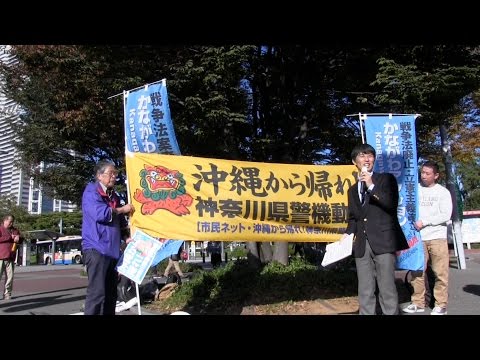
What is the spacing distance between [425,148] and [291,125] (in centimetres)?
742

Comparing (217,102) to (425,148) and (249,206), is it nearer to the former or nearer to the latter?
(249,206)

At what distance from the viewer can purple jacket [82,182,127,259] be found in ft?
16.1

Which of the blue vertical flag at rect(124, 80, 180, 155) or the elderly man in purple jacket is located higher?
the blue vertical flag at rect(124, 80, 180, 155)

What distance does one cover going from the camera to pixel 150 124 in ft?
23.6

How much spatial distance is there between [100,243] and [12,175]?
1720 inches

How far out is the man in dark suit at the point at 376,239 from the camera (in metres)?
4.48

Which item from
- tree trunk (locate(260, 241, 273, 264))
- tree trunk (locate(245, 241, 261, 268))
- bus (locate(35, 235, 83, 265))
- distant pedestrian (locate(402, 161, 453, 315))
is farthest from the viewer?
bus (locate(35, 235, 83, 265))

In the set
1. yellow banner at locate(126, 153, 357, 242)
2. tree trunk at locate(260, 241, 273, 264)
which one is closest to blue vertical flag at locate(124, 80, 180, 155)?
yellow banner at locate(126, 153, 357, 242)

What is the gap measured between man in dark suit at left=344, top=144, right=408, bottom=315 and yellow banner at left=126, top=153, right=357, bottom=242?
195 centimetres

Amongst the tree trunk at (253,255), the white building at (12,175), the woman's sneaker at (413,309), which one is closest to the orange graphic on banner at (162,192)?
the woman's sneaker at (413,309)

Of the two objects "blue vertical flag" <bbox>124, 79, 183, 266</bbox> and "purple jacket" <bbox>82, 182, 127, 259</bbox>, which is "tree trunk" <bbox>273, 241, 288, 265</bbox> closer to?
"blue vertical flag" <bbox>124, 79, 183, 266</bbox>

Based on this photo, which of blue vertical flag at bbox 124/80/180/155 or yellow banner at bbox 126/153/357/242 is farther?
blue vertical flag at bbox 124/80/180/155

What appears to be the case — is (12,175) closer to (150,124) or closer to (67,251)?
(67,251)
